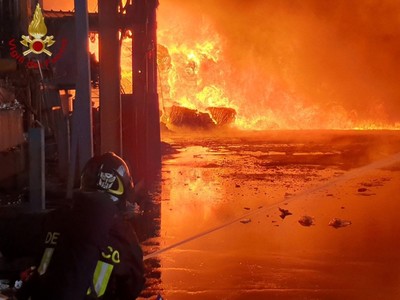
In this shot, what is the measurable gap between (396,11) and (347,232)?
1019 inches

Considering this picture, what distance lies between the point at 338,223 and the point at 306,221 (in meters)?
0.45

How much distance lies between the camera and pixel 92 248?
8.22ft

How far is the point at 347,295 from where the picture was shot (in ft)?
20.0

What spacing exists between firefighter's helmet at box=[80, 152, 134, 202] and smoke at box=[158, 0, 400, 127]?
29.7 meters

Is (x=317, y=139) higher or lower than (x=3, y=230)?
lower

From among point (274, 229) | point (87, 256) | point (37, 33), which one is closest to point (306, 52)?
point (37, 33)

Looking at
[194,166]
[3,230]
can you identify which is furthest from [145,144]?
[3,230]

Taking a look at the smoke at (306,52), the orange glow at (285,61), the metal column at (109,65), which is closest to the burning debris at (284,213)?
the metal column at (109,65)

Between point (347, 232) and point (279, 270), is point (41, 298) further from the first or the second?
point (347, 232)

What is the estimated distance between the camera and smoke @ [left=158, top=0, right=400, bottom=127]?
3275 cm

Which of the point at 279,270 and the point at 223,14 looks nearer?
the point at 279,270

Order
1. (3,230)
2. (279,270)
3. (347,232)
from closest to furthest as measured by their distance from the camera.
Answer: (3,230)
(279,270)
(347,232)

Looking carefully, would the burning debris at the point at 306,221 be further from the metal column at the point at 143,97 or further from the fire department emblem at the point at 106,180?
the fire department emblem at the point at 106,180

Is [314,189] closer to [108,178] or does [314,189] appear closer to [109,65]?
[109,65]
